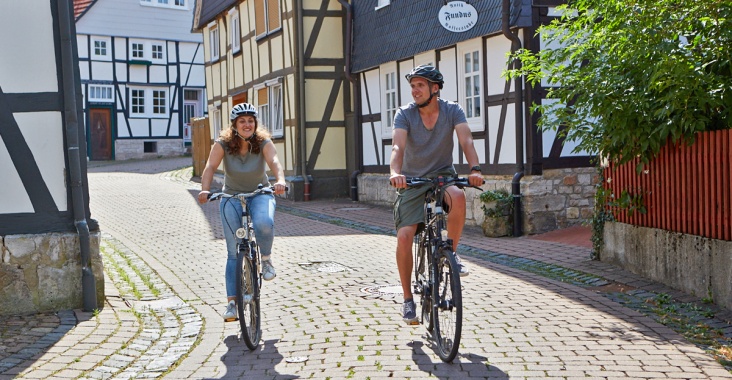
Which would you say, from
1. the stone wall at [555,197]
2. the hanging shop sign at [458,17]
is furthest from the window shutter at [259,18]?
the stone wall at [555,197]

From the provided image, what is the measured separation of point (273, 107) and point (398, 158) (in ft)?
55.2

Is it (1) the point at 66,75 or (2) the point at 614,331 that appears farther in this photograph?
(1) the point at 66,75

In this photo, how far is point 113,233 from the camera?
14648 mm

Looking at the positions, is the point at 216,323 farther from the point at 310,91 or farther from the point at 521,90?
the point at 310,91

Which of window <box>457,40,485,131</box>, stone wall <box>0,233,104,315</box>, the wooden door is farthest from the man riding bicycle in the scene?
the wooden door

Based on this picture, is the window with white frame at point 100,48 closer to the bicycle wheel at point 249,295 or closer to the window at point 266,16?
the window at point 266,16

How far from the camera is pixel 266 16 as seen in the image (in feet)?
74.0

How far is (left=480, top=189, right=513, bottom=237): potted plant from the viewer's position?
13258 mm

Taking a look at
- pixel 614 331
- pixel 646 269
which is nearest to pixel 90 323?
pixel 614 331

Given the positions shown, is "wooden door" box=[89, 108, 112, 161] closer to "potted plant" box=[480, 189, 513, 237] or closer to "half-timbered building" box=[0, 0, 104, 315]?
"potted plant" box=[480, 189, 513, 237]

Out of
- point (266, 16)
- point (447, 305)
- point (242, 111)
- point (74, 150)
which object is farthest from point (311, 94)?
point (447, 305)

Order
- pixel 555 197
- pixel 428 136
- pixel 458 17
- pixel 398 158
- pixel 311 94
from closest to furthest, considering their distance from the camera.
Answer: pixel 398 158 → pixel 428 136 → pixel 555 197 → pixel 458 17 → pixel 311 94

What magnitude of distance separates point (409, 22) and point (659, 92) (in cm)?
924

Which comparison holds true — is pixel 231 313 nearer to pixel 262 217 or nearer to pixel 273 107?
pixel 262 217
